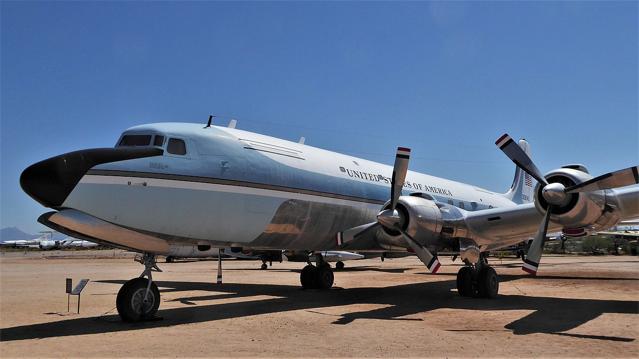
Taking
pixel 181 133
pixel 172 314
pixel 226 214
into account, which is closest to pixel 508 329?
pixel 226 214

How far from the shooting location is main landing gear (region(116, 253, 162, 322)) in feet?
32.6

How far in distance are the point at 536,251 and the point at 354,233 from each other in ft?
15.4

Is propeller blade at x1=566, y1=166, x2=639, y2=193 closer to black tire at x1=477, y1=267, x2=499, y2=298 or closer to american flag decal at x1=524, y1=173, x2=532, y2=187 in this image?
black tire at x1=477, y1=267, x2=499, y2=298

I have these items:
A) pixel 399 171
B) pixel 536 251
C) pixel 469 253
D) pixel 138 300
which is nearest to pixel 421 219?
pixel 399 171

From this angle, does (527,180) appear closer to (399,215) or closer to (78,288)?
(399,215)

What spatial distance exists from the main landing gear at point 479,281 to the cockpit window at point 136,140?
936 cm

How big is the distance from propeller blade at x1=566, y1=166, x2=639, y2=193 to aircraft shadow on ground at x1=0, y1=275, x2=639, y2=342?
271 cm

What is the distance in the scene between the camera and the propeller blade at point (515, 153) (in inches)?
481

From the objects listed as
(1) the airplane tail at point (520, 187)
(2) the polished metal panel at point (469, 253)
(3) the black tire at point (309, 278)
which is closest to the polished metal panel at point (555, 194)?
(2) the polished metal panel at point (469, 253)

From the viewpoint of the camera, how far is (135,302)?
1004cm

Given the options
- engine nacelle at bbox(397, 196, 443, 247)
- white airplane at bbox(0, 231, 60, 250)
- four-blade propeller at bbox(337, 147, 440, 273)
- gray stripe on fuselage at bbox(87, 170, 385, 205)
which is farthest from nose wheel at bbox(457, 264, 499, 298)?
white airplane at bbox(0, 231, 60, 250)

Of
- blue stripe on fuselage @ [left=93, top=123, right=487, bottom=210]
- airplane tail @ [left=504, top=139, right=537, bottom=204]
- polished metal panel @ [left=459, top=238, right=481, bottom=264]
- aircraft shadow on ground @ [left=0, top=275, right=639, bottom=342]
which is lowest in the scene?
aircraft shadow on ground @ [left=0, top=275, right=639, bottom=342]

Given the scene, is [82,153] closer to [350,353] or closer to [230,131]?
[230,131]

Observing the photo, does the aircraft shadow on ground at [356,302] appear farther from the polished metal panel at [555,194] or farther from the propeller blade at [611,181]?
the propeller blade at [611,181]
